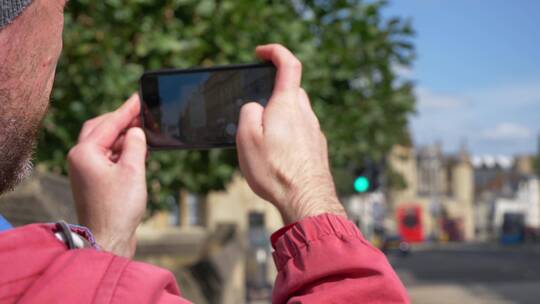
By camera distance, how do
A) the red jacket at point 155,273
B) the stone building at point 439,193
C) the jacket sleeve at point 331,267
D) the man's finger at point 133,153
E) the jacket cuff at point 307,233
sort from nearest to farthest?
the red jacket at point 155,273 < the jacket sleeve at point 331,267 < the jacket cuff at point 307,233 < the man's finger at point 133,153 < the stone building at point 439,193

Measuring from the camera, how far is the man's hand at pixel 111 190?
1.94 meters

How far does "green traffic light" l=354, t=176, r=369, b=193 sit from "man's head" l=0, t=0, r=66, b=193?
45.3ft

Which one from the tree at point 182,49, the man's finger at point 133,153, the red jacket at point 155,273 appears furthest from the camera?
the tree at point 182,49

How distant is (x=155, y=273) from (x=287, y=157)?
0.49 meters

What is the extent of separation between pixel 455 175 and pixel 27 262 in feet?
485

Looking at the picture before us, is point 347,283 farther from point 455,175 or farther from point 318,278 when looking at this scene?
point 455,175

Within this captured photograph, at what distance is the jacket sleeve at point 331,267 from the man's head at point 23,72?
39cm

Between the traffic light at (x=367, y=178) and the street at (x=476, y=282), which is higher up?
the traffic light at (x=367, y=178)

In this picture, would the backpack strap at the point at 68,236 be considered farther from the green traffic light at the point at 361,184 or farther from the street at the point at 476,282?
the street at the point at 476,282

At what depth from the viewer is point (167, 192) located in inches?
372

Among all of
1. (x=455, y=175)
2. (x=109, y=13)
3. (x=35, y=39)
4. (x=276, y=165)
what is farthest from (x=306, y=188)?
(x=455, y=175)

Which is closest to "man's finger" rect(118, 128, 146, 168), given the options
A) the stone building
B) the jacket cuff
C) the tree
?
the jacket cuff

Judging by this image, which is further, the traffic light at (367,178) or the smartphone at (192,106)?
the traffic light at (367,178)

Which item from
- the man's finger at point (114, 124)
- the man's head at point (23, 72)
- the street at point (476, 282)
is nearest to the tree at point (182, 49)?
the man's finger at point (114, 124)
